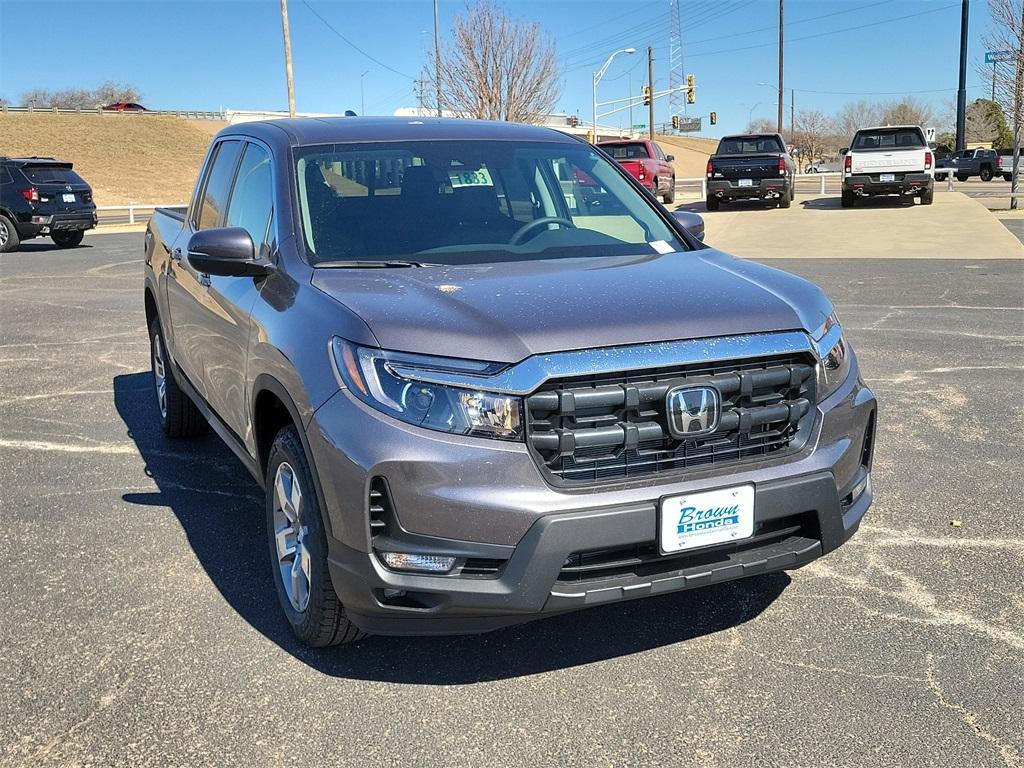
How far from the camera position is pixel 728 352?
297cm

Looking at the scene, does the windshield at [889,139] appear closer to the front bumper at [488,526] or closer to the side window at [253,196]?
the side window at [253,196]

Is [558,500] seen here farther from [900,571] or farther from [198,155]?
[198,155]

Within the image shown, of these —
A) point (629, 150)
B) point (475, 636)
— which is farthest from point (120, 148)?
point (475, 636)

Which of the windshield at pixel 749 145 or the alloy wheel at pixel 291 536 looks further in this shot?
the windshield at pixel 749 145

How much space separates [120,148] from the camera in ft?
237

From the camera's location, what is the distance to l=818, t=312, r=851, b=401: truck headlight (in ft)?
10.5

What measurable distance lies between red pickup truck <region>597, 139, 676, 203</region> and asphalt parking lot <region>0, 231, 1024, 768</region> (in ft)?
66.1

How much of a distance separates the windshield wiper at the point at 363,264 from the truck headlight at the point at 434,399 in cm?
78

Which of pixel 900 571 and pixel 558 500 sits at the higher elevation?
pixel 558 500

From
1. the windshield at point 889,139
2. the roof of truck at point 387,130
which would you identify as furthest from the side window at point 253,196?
the windshield at point 889,139

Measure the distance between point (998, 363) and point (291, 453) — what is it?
242 inches

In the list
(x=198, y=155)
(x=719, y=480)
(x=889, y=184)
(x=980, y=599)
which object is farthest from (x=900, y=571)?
(x=198, y=155)

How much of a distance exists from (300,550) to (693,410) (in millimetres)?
1374

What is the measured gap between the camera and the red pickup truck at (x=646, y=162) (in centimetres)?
2492
